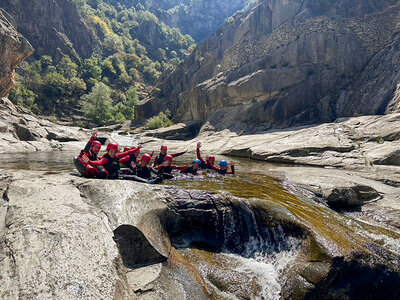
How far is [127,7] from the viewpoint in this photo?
467ft

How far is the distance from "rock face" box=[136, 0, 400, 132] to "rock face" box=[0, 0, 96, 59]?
55.9m

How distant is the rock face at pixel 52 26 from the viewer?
62312mm

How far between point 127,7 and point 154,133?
469ft

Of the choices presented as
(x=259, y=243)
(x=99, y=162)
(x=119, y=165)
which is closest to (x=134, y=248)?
(x=259, y=243)

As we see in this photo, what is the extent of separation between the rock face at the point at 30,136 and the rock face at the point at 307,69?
1729 cm

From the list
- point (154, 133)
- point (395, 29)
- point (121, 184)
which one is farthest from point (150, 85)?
point (121, 184)

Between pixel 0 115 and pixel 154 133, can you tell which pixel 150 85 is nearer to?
pixel 154 133

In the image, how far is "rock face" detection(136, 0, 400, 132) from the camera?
23484 mm

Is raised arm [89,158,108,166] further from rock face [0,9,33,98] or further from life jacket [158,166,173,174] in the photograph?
rock face [0,9,33,98]

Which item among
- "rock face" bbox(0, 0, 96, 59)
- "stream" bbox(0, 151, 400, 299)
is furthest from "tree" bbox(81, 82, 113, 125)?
"stream" bbox(0, 151, 400, 299)

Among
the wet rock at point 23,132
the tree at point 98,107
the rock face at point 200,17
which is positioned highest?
the rock face at point 200,17

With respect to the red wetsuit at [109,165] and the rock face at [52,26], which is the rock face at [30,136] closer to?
the red wetsuit at [109,165]

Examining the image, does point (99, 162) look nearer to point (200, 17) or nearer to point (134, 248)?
point (134, 248)

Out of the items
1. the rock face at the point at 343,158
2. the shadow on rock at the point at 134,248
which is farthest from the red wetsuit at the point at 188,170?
the shadow on rock at the point at 134,248
